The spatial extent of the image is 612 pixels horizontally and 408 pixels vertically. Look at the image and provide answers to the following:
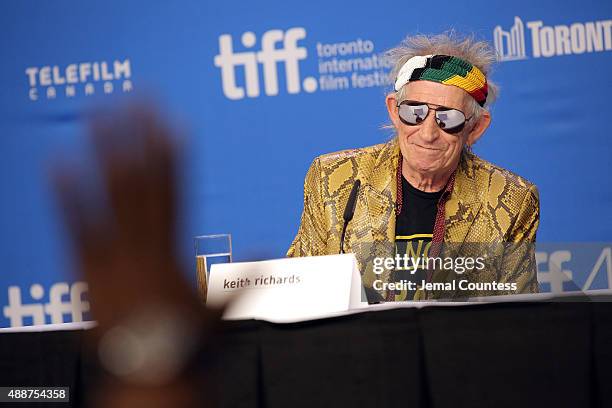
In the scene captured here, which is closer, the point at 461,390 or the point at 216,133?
the point at 461,390

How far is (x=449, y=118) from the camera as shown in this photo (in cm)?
298

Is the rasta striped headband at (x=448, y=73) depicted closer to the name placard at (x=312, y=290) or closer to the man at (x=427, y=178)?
the man at (x=427, y=178)

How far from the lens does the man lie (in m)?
2.87

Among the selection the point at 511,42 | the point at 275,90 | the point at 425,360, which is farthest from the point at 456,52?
the point at 425,360

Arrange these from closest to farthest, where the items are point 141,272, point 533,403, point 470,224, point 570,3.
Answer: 1. point 141,272
2. point 533,403
3. point 470,224
4. point 570,3

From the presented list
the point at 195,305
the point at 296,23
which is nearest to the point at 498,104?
the point at 296,23

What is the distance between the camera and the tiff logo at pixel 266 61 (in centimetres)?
397

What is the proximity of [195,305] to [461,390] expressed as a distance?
1.41 m

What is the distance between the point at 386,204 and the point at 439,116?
15.5 inches

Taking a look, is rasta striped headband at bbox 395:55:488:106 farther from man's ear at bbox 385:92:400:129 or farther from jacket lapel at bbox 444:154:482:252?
jacket lapel at bbox 444:154:482:252

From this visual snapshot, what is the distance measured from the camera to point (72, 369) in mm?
1688

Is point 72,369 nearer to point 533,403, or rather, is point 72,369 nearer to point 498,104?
point 533,403

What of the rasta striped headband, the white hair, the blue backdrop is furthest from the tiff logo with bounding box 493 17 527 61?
the rasta striped headband

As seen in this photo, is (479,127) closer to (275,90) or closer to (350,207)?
(350,207)
